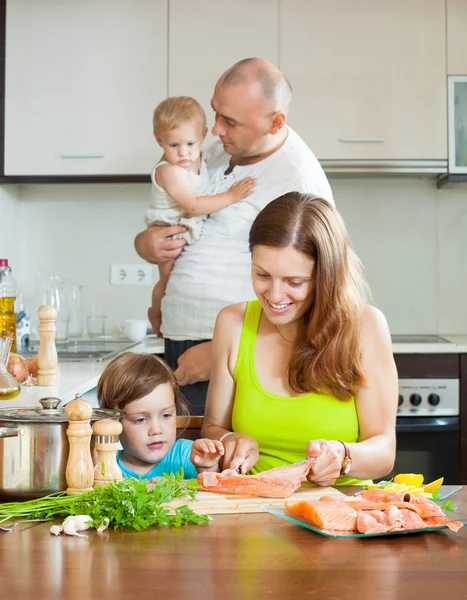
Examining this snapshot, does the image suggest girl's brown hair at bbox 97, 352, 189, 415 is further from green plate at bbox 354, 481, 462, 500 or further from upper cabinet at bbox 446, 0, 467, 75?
upper cabinet at bbox 446, 0, 467, 75

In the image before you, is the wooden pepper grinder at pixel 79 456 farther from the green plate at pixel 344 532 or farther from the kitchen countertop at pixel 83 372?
the kitchen countertop at pixel 83 372

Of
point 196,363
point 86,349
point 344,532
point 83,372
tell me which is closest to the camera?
point 344,532

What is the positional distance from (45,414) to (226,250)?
1086 millimetres

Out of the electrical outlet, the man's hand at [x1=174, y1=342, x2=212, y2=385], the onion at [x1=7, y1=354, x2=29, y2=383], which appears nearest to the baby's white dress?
the man's hand at [x1=174, y1=342, x2=212, y2=385]

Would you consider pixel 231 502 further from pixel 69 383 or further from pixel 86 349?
pixel 86 349

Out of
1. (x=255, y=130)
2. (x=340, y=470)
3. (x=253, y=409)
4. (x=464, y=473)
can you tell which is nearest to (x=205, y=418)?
(x=253, y=409)

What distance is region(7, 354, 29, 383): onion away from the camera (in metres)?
1.97

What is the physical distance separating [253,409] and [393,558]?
26.8 inches

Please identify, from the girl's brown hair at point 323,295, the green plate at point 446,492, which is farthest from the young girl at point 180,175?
the green plate at point 446,492

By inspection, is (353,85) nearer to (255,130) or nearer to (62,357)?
(255,130)

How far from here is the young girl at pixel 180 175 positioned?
7.58 feet

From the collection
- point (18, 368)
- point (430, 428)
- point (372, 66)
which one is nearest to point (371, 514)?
point (18, 368)

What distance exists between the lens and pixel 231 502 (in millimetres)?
1229

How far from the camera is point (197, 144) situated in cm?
240
